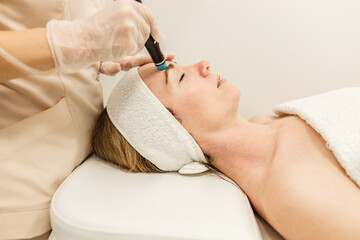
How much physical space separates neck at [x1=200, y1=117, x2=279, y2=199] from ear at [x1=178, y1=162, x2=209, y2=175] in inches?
2.9

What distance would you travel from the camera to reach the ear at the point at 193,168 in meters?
1.12

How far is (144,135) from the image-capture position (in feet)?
3.72

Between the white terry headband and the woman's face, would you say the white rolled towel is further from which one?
the white terry headband

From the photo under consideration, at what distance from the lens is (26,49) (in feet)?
2.55

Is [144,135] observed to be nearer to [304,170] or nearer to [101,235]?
[101,235]

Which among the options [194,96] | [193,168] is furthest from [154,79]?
[193,168]

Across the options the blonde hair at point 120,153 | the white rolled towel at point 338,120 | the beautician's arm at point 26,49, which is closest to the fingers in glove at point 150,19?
the beautician's arm at point 26,49

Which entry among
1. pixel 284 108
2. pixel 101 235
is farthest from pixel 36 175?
pixel 284 108

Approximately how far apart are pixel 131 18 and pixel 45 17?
1.12 ft

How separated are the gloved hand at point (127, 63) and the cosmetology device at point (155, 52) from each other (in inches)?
5.9

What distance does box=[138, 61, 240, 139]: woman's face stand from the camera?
3.73 ft

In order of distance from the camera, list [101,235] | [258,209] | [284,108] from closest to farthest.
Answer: [101,235]
[258,209]
[284,108]

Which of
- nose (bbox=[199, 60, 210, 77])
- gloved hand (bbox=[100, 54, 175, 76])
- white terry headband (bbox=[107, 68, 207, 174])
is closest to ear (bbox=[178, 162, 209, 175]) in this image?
white terry headband (bbox=[107, 68, 207, 174])

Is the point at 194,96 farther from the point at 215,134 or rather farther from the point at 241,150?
the point at 241,150
